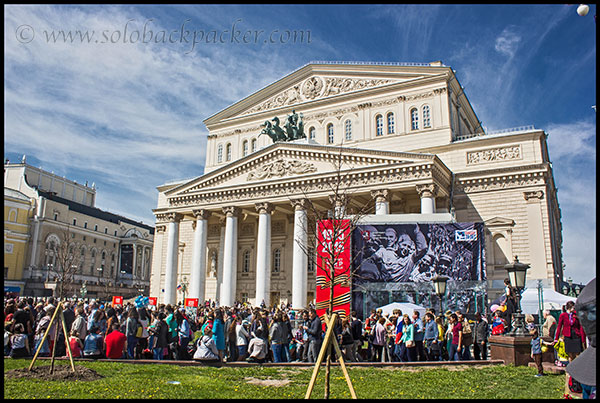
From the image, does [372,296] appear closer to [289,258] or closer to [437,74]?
[289,258]

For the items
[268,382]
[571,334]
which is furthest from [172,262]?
[571,334]

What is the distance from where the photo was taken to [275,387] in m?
9.91

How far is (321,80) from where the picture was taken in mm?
44156

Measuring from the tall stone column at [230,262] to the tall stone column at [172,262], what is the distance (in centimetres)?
462

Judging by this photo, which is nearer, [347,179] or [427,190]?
[427,190]

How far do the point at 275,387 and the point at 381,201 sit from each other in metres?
21.9

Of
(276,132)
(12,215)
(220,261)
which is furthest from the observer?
(12,215)

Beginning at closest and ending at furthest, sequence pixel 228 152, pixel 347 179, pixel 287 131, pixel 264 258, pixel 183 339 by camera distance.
A: pixel 183 339 < pixel 347 179 < pixel 264 258 < pixel 287 131 < pixel 228 152

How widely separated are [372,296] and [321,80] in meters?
23.8

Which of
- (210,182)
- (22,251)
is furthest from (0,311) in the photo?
(22,251)

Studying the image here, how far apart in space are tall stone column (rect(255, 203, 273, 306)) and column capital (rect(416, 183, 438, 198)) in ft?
37.3

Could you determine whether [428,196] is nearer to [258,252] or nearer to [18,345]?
[258,252]

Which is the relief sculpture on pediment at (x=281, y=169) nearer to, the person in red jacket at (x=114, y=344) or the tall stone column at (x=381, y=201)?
the tall stone column at (x=381, y=201)

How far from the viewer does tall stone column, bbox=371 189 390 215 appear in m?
30.4
